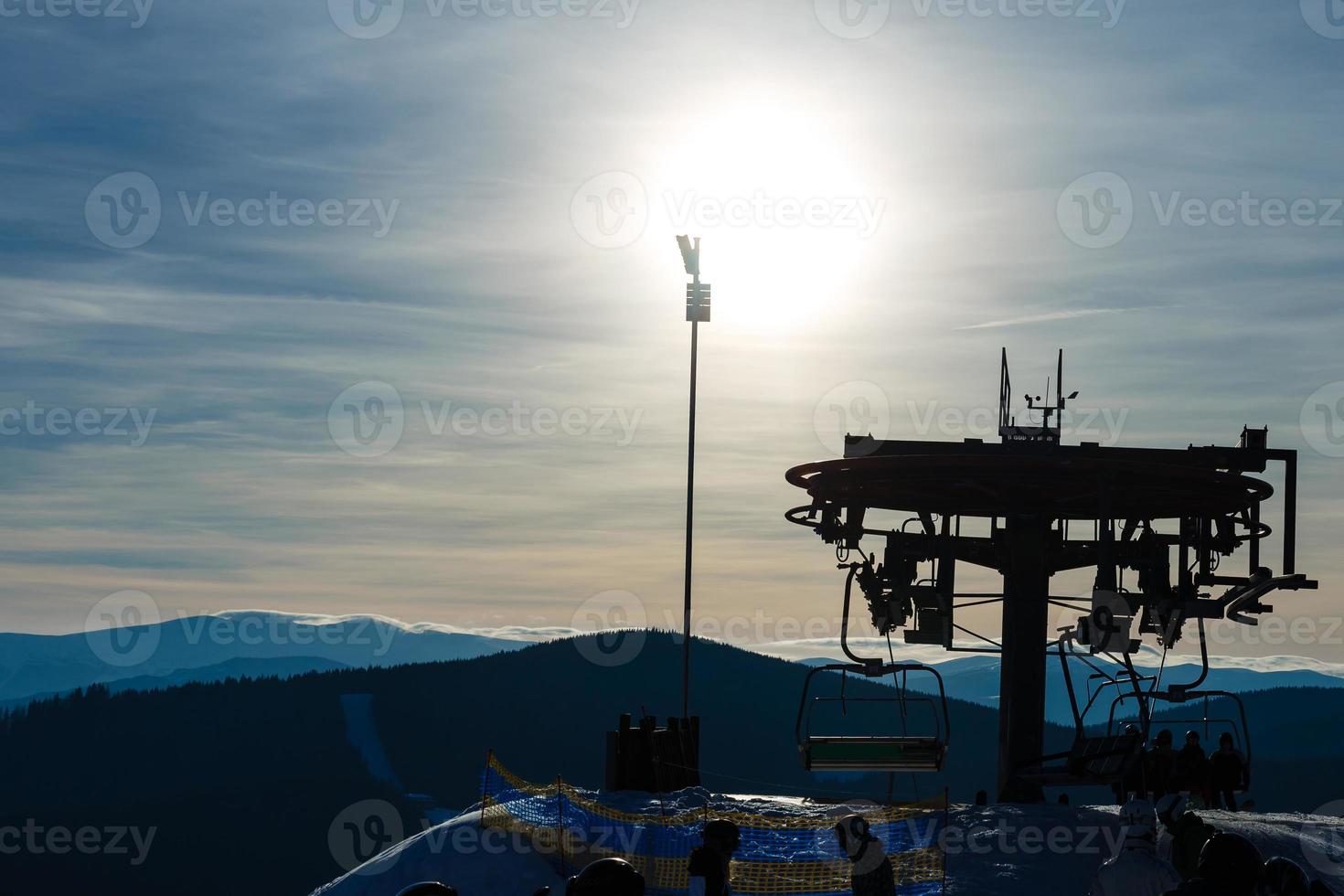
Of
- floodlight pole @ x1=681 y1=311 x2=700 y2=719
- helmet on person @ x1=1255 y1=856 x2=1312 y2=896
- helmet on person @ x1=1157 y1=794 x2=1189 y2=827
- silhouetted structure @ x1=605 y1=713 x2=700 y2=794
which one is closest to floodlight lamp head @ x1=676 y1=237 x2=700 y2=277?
floodlight pole @ x1=681 y1=311 x2=700 y2=719

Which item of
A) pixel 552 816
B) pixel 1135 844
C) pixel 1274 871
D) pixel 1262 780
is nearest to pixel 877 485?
pixel 552 816

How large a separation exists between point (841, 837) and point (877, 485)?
45.3ft

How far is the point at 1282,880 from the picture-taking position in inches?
351

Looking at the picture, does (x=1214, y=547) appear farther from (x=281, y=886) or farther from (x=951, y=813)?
(x=281, y=886)

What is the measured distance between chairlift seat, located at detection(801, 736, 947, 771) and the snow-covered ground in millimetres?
782

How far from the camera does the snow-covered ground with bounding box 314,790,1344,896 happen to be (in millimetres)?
20094

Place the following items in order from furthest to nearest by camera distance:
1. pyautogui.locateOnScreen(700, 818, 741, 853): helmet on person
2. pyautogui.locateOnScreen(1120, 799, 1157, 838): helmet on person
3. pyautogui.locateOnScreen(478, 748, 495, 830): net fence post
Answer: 1. pyautogui.locateOnScreen(478, 748, 495, 830): net fence post
2. pyautogui.locateOnScreen(1120, 799, 1157, 838): helmet on person
3. pyautogui.locateOnScreen(700, 818, 741, 853): helmet on person

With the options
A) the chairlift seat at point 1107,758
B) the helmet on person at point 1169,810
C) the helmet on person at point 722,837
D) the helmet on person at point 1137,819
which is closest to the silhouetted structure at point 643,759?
the chairlift seat at point 1107,758

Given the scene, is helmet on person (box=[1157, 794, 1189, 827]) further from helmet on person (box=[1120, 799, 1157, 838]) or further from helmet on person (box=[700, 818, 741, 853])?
helmet on person (box=[700, 818, 741, 853])

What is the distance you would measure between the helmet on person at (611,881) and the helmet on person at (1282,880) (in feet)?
13.7

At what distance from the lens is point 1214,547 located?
28891mm

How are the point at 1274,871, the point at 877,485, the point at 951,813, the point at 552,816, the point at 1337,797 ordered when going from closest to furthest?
the point at 1274,871
the point at 552,816
the point at 951,813
the point at 877,485
the point at 1337,797

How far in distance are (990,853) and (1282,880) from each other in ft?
42.6

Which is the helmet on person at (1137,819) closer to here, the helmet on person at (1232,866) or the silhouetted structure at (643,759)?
the helmet on person at (1232,866)
